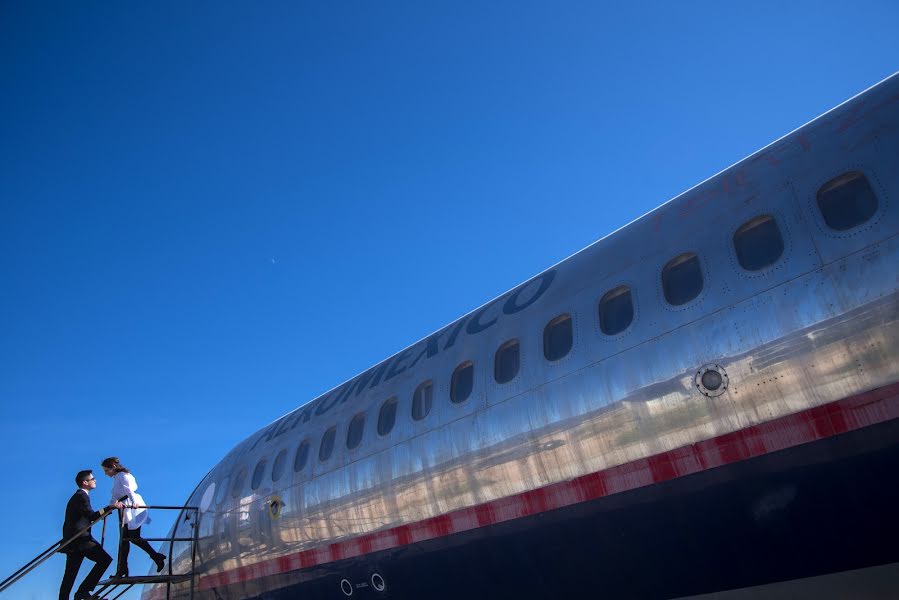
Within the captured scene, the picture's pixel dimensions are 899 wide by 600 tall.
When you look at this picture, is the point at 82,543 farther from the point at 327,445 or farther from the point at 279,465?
the point at 327,445

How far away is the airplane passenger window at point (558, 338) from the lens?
7352 millimetres

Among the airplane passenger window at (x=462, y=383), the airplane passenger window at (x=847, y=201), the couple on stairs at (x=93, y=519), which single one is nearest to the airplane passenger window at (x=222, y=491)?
the couple on stairs at (x=93, y=519)

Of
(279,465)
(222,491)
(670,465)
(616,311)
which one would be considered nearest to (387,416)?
(279,465)

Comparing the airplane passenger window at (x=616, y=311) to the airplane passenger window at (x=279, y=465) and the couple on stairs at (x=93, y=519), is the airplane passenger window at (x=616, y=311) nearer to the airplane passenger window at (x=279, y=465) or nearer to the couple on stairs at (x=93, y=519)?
the airplane passenger window at (x=279, y=465)

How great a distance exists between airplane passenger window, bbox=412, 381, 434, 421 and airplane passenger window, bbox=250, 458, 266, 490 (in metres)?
4.49

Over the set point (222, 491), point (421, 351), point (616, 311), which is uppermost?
point (421, 351)

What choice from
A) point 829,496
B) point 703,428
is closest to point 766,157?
point 703,428

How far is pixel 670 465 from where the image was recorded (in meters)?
6.03

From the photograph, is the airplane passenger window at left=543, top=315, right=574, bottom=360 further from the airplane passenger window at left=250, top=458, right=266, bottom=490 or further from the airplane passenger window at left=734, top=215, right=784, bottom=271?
the airplane passenger window at left=250, top=458, right=266, bottom=490

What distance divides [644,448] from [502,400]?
1907 mm

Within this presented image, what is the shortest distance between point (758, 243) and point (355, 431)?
640cm

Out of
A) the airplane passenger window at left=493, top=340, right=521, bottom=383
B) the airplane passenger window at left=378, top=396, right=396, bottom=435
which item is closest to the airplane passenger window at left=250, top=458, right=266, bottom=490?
the airplane passenger window at left=378, top=396, right=396, bottom=435

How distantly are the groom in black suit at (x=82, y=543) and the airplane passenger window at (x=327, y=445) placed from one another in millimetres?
3184

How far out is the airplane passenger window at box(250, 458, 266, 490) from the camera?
12.3 meters
